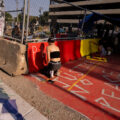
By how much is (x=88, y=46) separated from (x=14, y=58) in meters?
6.09

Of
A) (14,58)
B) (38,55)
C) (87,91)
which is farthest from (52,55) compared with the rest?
(87,91)

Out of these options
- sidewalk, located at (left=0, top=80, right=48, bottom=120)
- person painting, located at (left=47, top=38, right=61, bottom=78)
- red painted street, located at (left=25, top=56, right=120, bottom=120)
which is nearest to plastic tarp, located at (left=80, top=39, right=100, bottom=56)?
red painted street, located at (left=25, top=56, right=120, bottom=120)

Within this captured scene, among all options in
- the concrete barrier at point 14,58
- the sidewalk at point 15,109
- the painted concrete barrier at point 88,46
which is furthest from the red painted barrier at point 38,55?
the painted concrete barrier at point 88,46

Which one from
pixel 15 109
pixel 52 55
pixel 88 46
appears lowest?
pixel 15 109

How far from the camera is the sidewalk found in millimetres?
2732

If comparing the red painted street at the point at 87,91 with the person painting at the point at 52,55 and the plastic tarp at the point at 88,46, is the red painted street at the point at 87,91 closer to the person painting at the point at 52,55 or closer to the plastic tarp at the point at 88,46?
the person painting at the point at 52,55

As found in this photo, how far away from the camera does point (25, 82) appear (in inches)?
171

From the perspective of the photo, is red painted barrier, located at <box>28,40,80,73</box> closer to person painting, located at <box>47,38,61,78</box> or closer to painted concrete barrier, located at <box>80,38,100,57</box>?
person painting, located at <box>47,38,61,78</box>

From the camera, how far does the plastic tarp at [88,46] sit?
8.72 metres

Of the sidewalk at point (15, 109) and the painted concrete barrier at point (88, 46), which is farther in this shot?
the painted concrete barrier at point (88, 46)

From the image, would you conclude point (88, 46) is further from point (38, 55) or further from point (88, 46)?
point (38, 55)

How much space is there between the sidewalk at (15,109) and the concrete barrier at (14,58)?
1.27m

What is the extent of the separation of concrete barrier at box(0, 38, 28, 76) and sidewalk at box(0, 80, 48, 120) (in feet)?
4.17

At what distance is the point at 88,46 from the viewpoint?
30.9 ft
